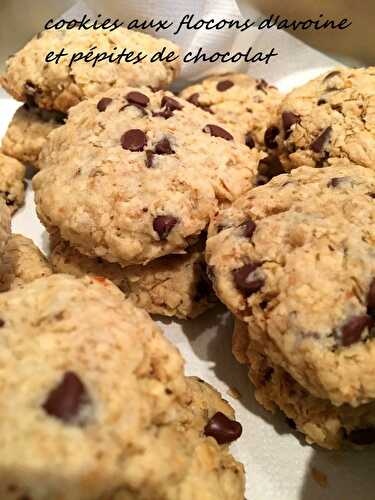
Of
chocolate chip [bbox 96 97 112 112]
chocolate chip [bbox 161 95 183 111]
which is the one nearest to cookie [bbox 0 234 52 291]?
chocolate chip [bbox 96 97 112 112]

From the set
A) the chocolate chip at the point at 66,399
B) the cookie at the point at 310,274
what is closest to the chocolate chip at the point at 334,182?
the cookie at the point at 310,274

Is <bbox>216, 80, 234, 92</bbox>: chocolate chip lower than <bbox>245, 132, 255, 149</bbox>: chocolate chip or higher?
higher

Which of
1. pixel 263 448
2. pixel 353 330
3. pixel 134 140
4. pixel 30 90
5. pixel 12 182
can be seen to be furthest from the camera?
pixel 12 182

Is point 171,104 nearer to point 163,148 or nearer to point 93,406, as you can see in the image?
point 163,148

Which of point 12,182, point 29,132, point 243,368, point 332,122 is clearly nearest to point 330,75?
point 332,122

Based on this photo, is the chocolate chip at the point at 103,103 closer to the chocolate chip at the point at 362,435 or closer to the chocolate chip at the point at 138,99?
the chocolate chip at the point at 138,99

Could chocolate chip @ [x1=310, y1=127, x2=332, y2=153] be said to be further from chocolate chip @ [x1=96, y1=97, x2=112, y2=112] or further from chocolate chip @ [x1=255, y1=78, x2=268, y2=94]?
chocolate chip @ [x1=96, y1=97, x2=112, y2=112]
